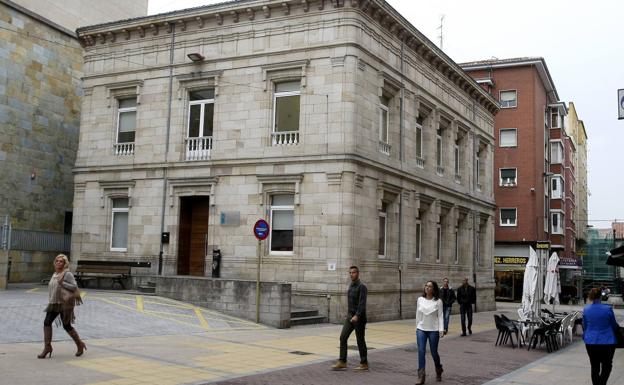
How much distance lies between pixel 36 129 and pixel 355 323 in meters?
21.6

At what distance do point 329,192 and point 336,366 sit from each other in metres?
Answer: 9.95

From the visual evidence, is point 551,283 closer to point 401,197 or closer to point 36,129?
point 401,197

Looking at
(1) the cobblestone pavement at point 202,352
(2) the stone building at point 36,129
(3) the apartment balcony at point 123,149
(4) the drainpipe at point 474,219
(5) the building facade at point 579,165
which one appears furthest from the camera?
(5) the building facade at point 579,165

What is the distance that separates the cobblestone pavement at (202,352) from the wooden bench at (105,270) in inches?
109

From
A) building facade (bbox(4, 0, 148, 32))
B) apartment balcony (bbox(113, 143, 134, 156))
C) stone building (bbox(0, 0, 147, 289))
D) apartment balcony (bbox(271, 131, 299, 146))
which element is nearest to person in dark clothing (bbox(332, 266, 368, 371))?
apartment balcony (bbox(271, 131, 299, 146))

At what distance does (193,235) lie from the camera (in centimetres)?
2461

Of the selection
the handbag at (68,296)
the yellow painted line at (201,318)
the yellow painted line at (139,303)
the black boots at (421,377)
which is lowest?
the black boots at (421,377)

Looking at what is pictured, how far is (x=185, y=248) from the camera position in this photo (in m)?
24.5

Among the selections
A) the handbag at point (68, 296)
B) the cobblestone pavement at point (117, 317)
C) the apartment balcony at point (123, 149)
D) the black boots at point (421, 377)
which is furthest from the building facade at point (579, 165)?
the handbag at point (68, 296)

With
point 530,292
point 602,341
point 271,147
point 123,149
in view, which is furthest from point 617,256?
point 123,149

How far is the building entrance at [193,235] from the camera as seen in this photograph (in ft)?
79.6

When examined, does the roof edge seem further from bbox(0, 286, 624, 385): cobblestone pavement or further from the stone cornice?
bbox(0, 286, 624, 385): cobblestone pavement

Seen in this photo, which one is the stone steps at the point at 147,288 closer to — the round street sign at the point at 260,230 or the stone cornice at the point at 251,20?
the round street sign at the point at 260,230

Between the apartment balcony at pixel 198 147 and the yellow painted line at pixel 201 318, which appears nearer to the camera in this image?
the yellow painted line at pixel 201 318
